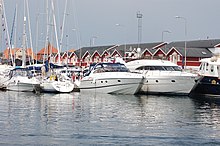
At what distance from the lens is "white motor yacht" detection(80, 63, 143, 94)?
49.8 meters

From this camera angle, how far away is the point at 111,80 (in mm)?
50812

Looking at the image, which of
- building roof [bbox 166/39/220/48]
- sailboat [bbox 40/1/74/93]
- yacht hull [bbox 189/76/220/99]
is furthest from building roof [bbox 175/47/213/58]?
sailboat [bbox 40/1/74/93]

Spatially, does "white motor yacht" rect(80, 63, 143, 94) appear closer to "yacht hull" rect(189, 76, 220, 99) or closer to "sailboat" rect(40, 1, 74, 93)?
"sailboat" rect(40, 1, 74, 93)

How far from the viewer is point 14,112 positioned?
3366 cm

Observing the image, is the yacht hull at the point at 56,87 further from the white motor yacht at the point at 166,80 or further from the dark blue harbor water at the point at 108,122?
the dark blue harbor water at the point at 108,122

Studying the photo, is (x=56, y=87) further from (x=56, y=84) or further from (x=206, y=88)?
(x=206, y=88)

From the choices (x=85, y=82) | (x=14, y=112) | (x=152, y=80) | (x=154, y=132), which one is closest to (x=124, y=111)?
(x=14, y=112)

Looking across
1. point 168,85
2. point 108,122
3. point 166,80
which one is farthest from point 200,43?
point 108,122

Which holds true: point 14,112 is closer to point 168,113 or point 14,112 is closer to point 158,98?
point 168,113

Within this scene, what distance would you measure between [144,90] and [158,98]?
446 centimetres

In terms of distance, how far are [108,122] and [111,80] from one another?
2192 cm

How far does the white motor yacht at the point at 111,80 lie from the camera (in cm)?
4978

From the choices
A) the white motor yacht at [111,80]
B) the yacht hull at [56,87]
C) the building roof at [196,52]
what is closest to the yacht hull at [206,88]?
the white motor yacht at [111,80]

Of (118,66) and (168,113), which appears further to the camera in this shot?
(118,66)
